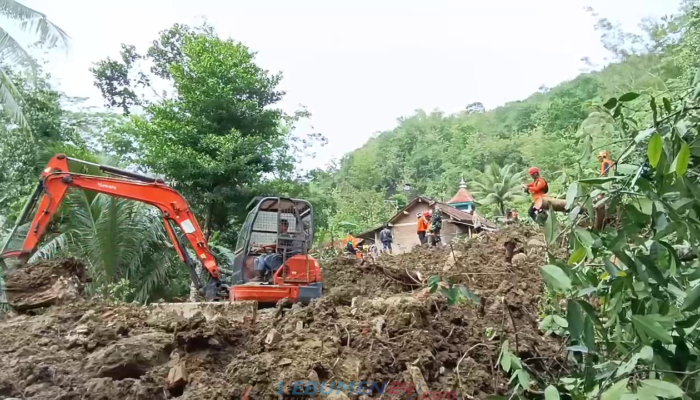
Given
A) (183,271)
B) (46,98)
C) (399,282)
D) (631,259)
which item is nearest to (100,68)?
(46,98)

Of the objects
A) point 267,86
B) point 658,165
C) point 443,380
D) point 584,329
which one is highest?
point 267,86

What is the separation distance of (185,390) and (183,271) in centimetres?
925

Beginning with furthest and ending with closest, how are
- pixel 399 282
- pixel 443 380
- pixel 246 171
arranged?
pixel 246 171 < pixel 399 282 < pixel 443 380

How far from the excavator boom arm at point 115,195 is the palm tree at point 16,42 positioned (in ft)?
14.3

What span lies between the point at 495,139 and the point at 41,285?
56000 mm

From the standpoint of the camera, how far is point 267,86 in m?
17.7

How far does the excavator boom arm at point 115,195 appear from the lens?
7.85 meters

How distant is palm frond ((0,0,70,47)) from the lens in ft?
40.5

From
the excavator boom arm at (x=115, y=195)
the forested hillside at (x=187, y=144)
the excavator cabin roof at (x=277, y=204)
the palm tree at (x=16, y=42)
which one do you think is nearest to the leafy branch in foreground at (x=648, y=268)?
the forested hillside at (x=187, y=144)

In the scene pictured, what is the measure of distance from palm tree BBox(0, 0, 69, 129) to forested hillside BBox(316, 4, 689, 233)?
10.4m

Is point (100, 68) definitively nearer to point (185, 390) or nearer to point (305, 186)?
point (305, 186)

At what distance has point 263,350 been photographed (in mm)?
4355

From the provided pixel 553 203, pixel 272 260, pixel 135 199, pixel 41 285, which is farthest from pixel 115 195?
pixel 553 203

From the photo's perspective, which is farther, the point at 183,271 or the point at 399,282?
the point at 183,271
